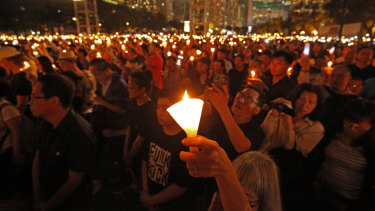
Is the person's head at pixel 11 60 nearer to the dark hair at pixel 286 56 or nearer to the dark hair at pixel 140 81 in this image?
the dark hair at pixel 140 81

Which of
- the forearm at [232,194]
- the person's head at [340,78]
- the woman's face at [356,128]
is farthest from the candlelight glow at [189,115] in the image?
the person's head at [340,78]

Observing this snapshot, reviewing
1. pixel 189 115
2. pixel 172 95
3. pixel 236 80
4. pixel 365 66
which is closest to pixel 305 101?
pixel 172 95

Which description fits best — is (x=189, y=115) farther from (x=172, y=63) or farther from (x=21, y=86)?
(x=172, y=63)

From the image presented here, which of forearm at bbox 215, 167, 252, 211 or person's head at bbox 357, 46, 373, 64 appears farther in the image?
person's head at bbox 357, 46, 373, 64

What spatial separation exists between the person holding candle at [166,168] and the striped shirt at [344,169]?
5.53 ft

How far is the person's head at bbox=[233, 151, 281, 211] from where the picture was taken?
4.66 ft

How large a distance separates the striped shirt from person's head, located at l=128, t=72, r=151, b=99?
98.3 inches

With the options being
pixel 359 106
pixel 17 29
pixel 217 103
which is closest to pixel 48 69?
pixel 217 103

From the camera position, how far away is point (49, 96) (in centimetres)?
231

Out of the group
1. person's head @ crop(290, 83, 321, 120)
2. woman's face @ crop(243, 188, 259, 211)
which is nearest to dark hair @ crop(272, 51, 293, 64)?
person's head @ crop(290, 83, 321, 120)

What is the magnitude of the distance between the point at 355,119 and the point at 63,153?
10.2 ft

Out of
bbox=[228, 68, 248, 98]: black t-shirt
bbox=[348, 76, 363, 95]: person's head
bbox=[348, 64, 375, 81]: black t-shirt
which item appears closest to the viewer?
bbox=[348, 76, 363, 95]: person's head

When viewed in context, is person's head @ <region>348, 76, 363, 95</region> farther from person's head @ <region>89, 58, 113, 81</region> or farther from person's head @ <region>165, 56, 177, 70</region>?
person's head @ <region>89, 58, 113, 81</region>

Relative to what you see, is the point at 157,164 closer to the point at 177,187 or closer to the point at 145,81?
the point at 177,187
